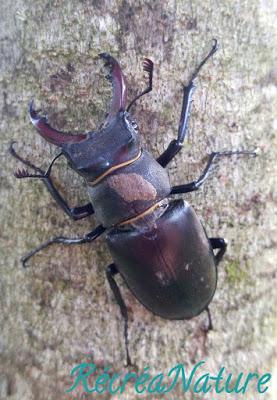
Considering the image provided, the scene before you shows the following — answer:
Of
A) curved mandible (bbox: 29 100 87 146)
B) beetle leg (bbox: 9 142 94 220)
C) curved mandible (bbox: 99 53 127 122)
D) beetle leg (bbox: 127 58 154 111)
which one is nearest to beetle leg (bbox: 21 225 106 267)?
beetle leg (bbox: 9 142 94 220)

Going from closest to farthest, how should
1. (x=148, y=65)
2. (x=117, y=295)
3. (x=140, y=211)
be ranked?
(x=148, y=65)
(x=117, y=295)
(x=140, y=211)

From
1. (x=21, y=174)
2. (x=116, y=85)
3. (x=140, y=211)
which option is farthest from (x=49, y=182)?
(x=116, y=85)

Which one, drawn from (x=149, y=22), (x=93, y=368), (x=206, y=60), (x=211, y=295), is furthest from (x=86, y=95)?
(x=93, y=368)

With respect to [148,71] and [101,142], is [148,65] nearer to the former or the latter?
[148,71]

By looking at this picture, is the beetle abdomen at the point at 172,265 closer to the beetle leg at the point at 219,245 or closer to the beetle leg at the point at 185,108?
the beetle leg at the point at 219,245

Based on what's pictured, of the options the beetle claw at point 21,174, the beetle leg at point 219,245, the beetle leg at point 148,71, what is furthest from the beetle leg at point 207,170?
the beetle claw at point 21,174

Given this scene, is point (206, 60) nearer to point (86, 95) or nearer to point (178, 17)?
point (178, 17)
